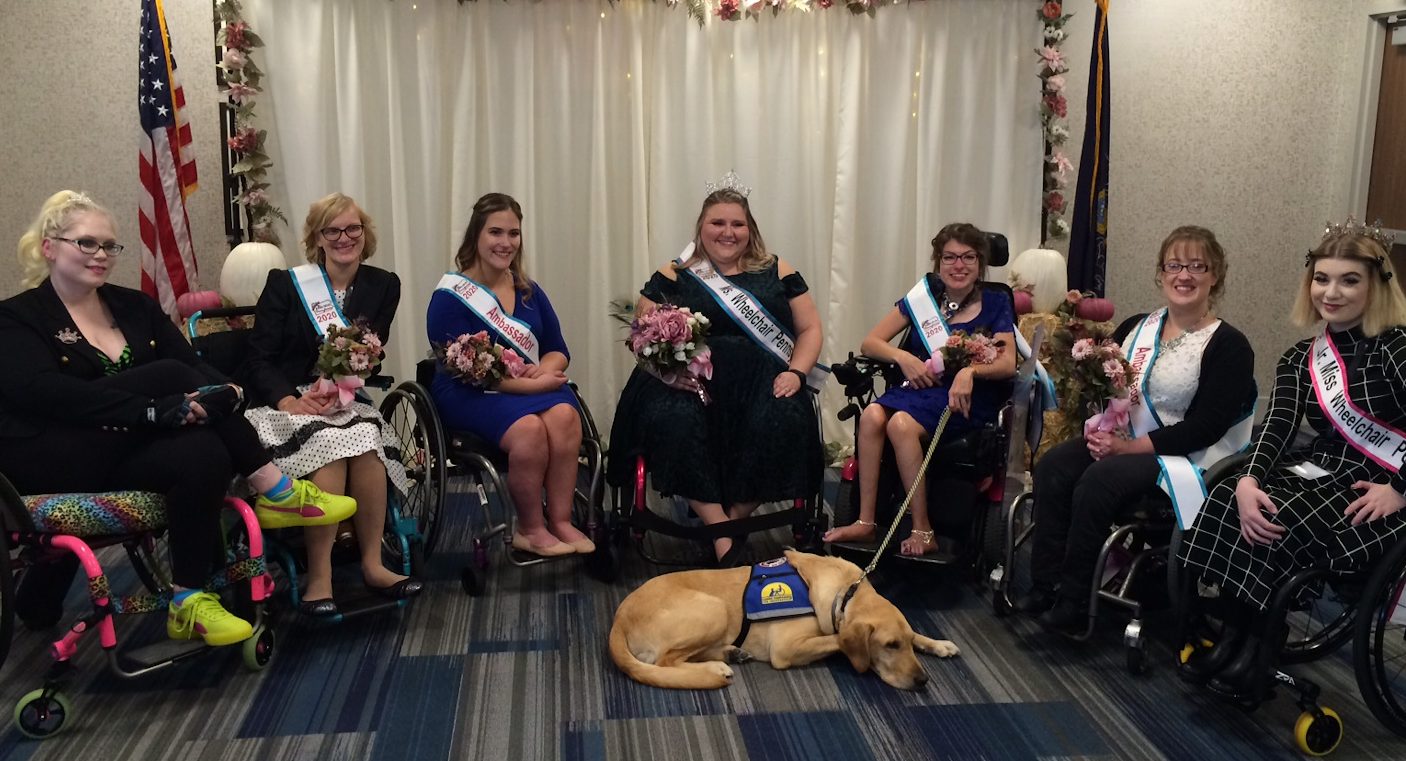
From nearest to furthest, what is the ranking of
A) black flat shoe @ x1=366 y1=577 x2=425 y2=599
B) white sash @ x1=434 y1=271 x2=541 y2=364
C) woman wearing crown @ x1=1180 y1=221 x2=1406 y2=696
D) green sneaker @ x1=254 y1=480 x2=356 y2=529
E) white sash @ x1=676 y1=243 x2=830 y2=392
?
woman wearing crown @ x1=1180 y1=221 x2=1406 y2=696
green sneaker @ x1=254 y1=480 x2=356 y2=529
black flat shoe @ x1=366 y1=577 x2=425 y2=599
white sash @ x1=434 y1=271 x2=541 y2=364
white sash @ x1=676 y1=243 x2=830 y2=392

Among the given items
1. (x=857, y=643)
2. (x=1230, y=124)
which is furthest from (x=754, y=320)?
(x=1230, y=124)

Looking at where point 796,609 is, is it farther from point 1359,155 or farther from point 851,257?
point 1359,155

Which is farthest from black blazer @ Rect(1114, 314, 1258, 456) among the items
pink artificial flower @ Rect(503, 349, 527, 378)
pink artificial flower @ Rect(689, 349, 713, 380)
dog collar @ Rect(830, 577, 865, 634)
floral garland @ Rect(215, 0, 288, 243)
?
floral garland @ Rect(215, 0, 288, 243)

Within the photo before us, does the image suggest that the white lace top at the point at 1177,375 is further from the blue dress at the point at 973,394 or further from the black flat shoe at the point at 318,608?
the black flat shoe at the point at 318,608

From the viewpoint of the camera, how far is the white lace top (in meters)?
2.92

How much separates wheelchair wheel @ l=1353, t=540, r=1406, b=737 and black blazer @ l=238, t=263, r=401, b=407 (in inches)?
103

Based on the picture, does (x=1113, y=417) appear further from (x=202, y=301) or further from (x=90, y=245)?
(x=202, y=301)

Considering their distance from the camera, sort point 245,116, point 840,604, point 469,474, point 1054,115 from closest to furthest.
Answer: point 840,604, point 469,474, point 245,116, point 1054,115

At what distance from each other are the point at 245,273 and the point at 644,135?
167cm

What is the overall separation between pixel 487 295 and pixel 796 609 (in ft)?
4.69

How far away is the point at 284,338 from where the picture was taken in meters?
3.31

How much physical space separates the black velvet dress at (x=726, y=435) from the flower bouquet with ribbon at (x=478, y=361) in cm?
39

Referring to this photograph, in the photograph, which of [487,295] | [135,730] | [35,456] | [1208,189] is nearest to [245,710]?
[135,730]

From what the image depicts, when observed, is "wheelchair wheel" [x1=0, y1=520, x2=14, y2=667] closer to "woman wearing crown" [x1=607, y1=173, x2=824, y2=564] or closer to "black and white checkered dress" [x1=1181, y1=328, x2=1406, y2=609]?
"woman wearing crown" [x1=607, y1=173, x2=824, y2=564]
